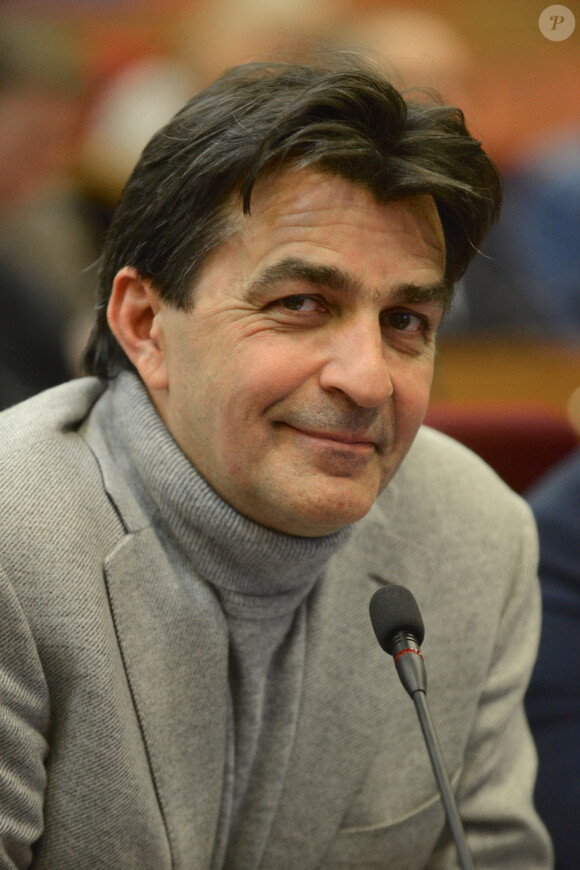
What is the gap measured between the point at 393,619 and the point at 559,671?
0.77 m

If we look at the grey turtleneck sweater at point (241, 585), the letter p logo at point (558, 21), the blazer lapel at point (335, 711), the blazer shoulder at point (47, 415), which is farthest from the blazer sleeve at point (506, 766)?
the letter p logo at point (558, 21)

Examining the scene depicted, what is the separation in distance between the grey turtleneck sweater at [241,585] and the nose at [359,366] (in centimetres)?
20

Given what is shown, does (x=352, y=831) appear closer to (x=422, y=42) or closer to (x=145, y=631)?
(x=145, y=631)

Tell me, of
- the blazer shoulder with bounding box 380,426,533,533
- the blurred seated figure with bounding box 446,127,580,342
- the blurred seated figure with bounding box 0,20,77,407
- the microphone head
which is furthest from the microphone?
the blurred seated figure with bounding box 446,127,580,342

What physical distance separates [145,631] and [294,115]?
59cm

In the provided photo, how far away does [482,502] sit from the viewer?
1.43 metres

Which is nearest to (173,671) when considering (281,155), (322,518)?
(322,518)

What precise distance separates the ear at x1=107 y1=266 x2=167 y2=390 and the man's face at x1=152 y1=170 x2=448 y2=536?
7 centimetres

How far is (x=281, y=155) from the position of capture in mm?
1002

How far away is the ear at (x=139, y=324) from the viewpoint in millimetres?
1128

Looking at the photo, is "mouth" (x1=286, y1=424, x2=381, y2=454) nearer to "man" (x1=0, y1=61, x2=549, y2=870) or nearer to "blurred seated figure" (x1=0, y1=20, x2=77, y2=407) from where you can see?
"man" (x1=0, y1=61, x2=549, y2=870)

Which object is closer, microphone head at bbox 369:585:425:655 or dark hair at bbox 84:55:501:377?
microphone head at bbox 369:585:425:655

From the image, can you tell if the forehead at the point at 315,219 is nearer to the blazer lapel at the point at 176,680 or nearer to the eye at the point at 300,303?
the eye at the point at 300,303

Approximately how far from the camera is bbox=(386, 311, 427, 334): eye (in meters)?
1.09
